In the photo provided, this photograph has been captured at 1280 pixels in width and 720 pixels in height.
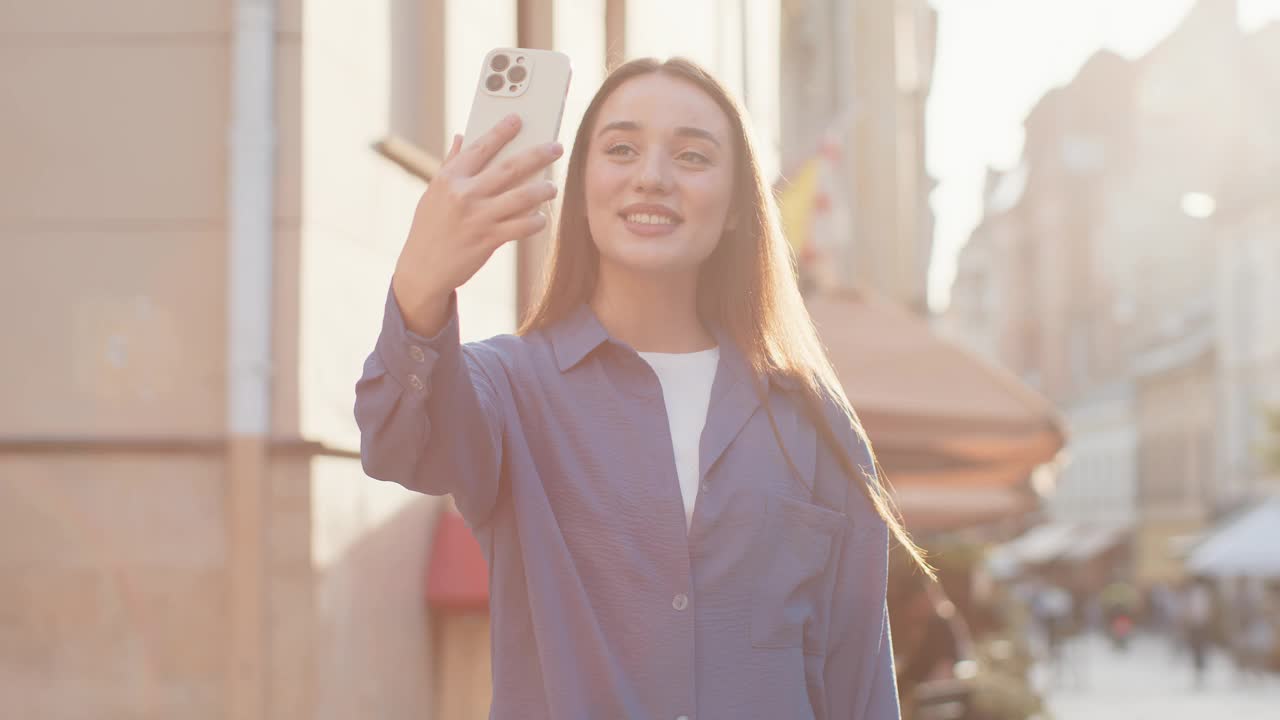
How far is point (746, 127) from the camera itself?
8.71ft

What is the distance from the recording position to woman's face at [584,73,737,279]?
2.49 m

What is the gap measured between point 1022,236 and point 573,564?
82.5 m

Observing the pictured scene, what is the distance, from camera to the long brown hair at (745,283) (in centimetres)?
262

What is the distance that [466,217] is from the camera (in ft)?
6.75

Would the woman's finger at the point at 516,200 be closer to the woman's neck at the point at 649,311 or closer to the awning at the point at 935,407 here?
the woman's neck at the point at 649,311

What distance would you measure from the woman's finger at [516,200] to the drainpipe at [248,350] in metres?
2.54

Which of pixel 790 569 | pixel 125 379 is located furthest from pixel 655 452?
pixel 125 379

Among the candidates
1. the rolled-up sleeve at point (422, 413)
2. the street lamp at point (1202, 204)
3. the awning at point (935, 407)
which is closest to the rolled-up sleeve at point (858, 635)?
the rolled-up sleeve at point (422, 413)

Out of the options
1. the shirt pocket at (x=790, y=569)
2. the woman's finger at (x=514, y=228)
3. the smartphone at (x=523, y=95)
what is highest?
the smartphone at (x=523, y=95)

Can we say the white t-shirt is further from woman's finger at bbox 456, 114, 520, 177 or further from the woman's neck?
woman's finger at bbox 456, 114, 520, 177

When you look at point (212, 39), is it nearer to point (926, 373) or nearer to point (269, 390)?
point (269, 390)

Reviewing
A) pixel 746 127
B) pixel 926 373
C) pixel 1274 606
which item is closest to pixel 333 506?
pixel 746 127

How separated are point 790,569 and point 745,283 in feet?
1.68

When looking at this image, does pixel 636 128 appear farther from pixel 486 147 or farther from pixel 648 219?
pixel 486 147
